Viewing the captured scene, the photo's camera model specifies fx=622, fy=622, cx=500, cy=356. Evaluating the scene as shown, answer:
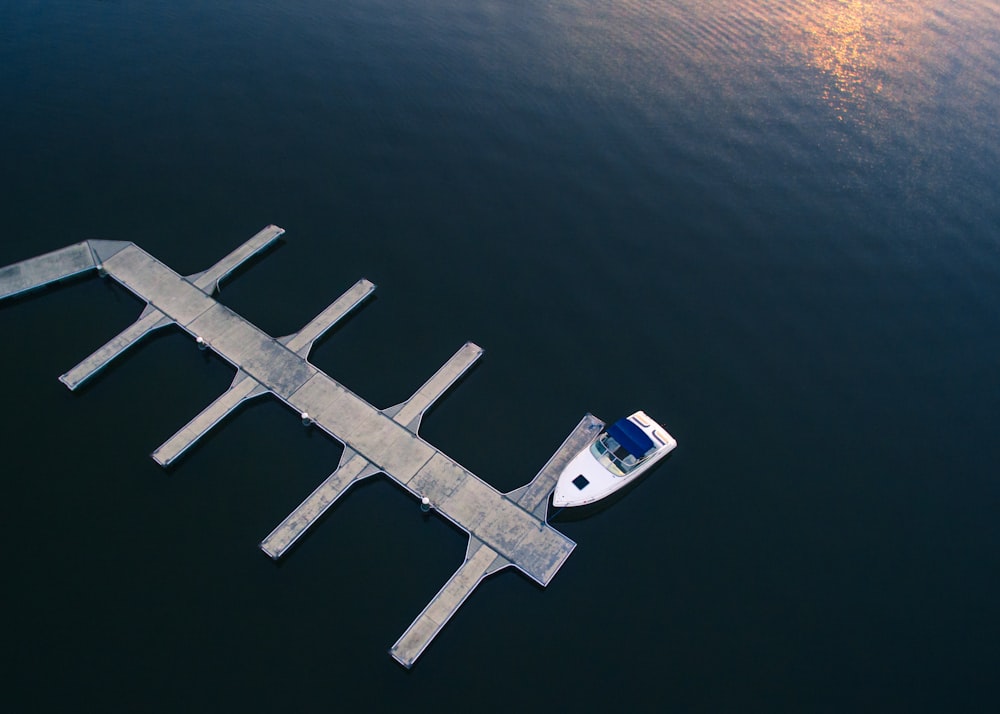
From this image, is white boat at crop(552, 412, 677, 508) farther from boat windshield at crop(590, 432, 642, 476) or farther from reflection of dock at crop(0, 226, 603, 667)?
reflection of dock at crop(0, 226, 603, 667)

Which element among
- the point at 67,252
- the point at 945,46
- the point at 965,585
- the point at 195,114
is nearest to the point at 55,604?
the point at 67,252

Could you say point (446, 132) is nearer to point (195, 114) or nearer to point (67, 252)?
point (195, 114)

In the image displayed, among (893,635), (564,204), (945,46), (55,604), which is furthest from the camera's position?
(945,46)

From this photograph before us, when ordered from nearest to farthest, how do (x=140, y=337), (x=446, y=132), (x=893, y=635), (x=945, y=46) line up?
(x=893, y=635) → (x=140, y=337) → (x=446, y=132) → (x=945, y=46)

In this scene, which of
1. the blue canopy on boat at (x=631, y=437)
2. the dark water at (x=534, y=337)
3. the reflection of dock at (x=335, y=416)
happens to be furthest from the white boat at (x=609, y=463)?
the dark water at (x=534, y=337)

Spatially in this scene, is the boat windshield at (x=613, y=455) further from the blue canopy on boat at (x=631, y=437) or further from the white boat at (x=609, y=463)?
the blue canopy on boat at (x=631, y=437)

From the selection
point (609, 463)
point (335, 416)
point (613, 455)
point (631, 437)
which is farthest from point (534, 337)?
point (335, 416)

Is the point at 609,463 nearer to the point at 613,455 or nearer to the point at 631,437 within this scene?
the point at 613,455
